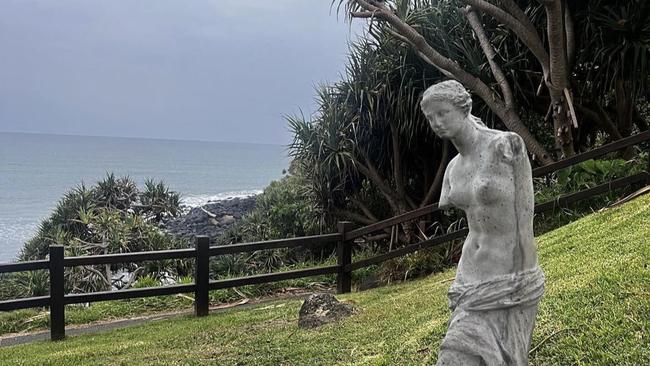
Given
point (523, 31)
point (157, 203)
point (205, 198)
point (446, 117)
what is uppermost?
point (523, 31)

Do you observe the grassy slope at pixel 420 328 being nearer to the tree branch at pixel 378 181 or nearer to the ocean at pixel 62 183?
the tree branch at pixel 378 181

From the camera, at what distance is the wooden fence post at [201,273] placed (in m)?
7.34

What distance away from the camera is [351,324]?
5.67m

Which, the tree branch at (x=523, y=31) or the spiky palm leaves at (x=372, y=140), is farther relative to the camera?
the spiky palm leaves at (x=372, y=140)

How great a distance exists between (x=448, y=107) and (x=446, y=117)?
40 mm

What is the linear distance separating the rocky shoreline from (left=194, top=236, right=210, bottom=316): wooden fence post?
12450mm

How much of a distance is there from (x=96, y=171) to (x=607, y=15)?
3133 inches

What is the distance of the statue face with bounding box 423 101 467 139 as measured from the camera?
2293 mm

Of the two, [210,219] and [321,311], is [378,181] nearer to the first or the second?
[321,311]

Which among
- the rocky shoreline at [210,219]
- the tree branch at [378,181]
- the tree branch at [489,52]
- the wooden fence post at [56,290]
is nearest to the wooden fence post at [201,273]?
the wooden fence post at [56,290]

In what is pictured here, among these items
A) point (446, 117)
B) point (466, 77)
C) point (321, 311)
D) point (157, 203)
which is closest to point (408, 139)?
point (466, 77)

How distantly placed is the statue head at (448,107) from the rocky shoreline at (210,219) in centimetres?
1794

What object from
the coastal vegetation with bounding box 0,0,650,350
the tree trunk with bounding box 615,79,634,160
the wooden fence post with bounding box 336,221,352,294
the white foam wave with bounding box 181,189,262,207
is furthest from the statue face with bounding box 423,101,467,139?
the white foam wave with bounding box 181,189,262,207

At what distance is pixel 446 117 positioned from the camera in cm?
230
